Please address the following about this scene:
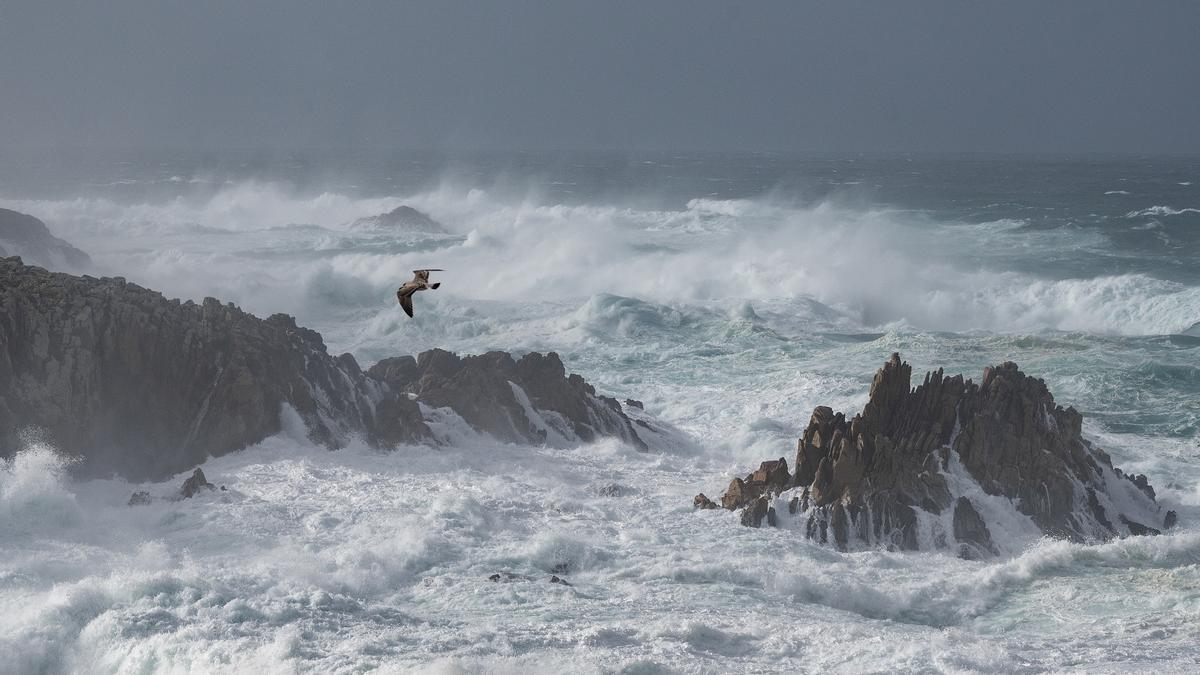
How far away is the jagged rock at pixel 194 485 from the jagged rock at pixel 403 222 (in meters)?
56.9

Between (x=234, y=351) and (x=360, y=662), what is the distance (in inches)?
Result: 429

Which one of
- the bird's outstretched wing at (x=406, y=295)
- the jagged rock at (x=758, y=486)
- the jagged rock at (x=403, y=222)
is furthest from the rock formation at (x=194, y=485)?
the jagged rock at (x=403, y=222)

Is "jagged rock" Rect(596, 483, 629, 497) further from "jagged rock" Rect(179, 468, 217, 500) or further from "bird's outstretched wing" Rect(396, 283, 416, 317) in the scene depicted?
"bird's outstretched wing" Rect(396, 283, 416, 317)

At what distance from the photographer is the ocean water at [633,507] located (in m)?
15.7

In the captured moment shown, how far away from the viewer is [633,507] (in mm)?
21797

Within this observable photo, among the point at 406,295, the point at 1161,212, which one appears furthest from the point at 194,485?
the point at 1161,212

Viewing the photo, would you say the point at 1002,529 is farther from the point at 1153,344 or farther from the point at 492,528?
the point at 1153,344

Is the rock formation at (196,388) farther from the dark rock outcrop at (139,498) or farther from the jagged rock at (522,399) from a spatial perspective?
the dark rock outcrop at (139,498)

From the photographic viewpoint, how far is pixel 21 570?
1745 centimetres

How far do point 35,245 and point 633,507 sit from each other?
40.7 m

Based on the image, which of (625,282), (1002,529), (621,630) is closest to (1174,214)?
(625,282)

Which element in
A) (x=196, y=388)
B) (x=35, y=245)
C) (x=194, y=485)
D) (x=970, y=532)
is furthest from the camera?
(x=35, y=245)

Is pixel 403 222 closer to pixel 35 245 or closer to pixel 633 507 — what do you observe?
pixel 35 245

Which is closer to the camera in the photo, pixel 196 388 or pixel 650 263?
pixel 196 388
